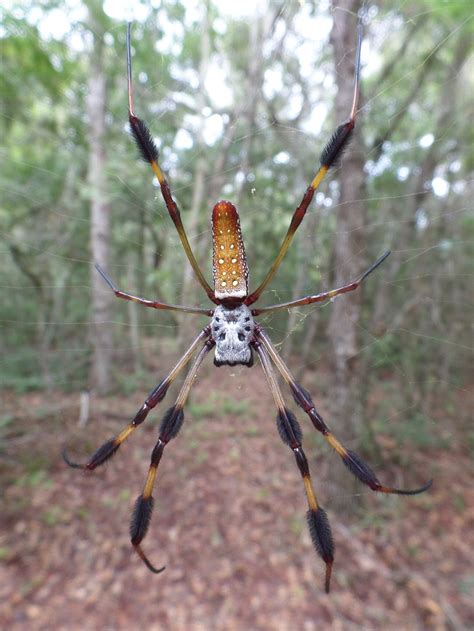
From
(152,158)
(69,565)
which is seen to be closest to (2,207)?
(69,565)

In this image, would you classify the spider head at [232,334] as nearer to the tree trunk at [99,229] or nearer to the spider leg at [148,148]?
the spider leg at [148,148]

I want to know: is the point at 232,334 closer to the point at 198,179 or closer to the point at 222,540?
the point at 198,179

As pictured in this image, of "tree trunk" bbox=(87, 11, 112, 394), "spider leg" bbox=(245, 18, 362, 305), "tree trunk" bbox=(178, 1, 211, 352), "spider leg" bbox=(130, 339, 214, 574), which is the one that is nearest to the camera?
"spider leg" bbox=(245, 18, 362, 305)

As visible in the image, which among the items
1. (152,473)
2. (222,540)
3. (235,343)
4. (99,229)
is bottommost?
(222,540)

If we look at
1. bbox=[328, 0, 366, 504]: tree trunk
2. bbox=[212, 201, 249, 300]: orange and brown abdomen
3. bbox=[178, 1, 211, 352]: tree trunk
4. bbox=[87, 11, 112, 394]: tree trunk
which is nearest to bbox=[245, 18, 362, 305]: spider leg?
bbox=[212, 201, 249, 300]: orange and brown abdomen

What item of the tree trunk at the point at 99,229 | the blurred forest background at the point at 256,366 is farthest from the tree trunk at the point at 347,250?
the tree trunk at the point at 99,229

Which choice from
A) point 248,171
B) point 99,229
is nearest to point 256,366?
point 248,171

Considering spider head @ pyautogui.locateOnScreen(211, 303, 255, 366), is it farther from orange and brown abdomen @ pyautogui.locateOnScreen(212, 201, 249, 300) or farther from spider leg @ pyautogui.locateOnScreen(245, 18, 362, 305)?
spider leg @ pyautogui.locateOnScreen(245, 18, 362, 305)
